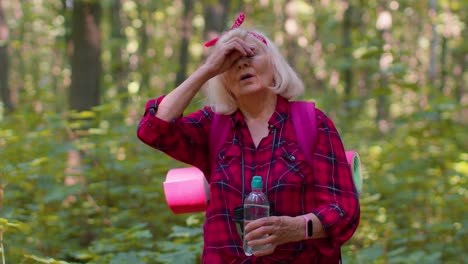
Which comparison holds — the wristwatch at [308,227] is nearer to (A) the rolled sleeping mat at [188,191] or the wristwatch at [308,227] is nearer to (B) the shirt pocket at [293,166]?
(B) the shirt pocket at [293,166]

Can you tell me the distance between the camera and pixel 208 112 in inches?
132

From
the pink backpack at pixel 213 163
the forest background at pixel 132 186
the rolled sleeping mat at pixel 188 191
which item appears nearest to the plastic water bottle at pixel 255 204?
the pink backpack at pixel 213 163

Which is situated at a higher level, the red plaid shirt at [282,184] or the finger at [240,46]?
the finger at [240,46]

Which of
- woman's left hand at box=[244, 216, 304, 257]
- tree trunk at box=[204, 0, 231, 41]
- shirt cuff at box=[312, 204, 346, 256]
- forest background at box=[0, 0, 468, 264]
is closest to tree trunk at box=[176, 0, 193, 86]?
tree trunk at box=[204, 0, 231, 41]

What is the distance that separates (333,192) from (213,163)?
57cm

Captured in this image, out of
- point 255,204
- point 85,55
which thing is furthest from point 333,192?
point 85,55

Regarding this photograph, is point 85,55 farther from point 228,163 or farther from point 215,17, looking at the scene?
point 228,163

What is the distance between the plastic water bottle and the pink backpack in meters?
0.30

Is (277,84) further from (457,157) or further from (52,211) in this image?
(457,157)

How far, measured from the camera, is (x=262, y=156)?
3051mm

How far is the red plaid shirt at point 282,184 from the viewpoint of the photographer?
9.76ft

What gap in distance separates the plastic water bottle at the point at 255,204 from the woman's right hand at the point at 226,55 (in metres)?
0.55

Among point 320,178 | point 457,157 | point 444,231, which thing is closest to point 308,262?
point 320,178

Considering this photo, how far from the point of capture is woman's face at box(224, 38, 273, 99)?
125 inches
